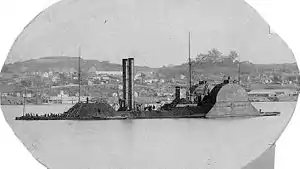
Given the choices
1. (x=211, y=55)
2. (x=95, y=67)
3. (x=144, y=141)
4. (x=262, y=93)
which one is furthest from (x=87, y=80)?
(x=262, y=93)

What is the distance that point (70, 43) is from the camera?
75.7 inches

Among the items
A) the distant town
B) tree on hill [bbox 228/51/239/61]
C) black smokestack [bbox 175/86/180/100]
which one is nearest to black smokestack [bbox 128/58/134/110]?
the distant town

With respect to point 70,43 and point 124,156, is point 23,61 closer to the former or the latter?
point 70,43

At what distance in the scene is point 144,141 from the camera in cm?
195

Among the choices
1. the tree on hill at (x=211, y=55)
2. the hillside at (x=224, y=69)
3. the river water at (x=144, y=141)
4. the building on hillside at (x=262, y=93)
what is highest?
the tree on hill at (x=211, y=55)

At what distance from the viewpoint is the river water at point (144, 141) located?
1.94 meters

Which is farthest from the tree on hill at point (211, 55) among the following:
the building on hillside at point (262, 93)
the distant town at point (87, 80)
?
the building on hillside at point (262, 93)

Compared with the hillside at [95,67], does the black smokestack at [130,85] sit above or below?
below

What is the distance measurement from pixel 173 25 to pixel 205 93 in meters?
0.19

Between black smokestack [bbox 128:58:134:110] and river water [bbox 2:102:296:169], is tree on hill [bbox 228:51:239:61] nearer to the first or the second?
river water [bbox 2:102:296:169]

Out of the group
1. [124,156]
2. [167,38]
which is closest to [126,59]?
[167,38]

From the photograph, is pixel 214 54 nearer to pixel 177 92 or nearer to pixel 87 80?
pixel 177 92

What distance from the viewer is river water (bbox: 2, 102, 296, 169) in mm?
1941

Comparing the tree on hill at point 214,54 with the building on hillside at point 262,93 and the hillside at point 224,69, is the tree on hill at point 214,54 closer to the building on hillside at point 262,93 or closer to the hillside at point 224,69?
the hillside at point 224,69
